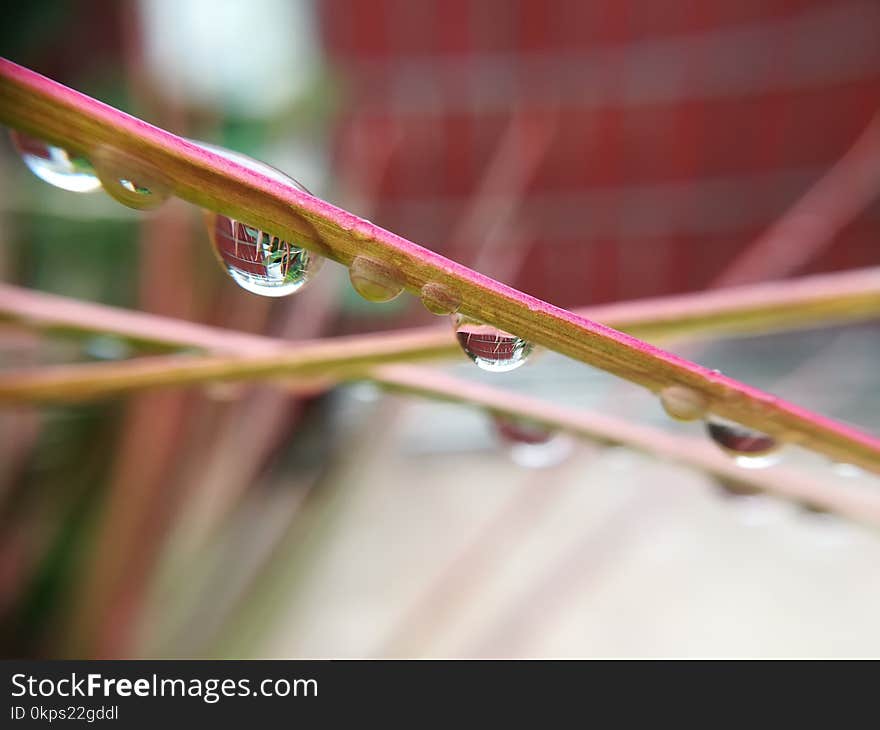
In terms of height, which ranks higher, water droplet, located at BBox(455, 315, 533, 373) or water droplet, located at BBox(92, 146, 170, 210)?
water droplet, located at BBox(455, 315, 533, 373)

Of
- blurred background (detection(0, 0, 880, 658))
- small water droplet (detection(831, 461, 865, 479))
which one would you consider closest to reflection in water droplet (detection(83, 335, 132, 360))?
blurred background (detection(0, 0, 880, 658))

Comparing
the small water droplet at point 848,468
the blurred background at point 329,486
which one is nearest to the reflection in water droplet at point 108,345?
the blurred background at point 329,486

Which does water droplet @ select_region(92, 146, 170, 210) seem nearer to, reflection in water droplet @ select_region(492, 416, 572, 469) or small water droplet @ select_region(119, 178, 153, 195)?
small water droplet @ select_region(119, 178, 153, 195)

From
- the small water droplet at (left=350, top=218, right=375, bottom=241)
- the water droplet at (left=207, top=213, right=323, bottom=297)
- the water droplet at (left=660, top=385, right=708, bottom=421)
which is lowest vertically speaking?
the water droplet at (left=660, top=385, right=708, bottom=421)

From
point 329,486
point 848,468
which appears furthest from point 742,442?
point 329,486

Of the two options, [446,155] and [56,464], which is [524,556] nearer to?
[56,464]

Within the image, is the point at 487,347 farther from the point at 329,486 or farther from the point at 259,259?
the point at 329,486

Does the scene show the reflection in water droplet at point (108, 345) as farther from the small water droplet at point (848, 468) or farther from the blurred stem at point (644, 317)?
the small water droplet at point (848, 468)
